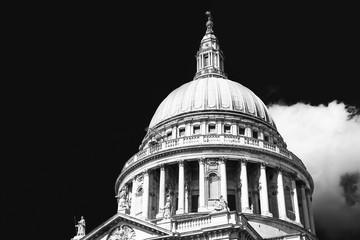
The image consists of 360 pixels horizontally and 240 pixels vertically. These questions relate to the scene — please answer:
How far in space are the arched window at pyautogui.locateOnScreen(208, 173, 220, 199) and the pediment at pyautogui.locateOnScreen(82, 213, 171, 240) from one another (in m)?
14.0

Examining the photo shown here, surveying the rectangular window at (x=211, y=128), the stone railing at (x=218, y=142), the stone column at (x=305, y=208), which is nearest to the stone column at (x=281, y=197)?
the stone railing at (x=218, y=142)

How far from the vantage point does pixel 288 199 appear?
6003cm

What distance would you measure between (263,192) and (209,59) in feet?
80.3

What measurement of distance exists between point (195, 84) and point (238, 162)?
14408 millimetres

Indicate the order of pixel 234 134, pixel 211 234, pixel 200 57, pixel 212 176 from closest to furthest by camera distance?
pixel 211 234, pixel 212 176, pixel 234 134, pixel 200 57

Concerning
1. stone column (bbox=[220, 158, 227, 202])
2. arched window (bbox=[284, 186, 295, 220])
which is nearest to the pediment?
stone column (bbox=[220, 158, 227, 202])

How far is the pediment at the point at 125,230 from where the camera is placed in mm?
43125

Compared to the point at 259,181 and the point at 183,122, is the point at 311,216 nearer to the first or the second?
the point at 259,181

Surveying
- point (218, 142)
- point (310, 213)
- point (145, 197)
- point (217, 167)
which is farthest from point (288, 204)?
point (145, 197)

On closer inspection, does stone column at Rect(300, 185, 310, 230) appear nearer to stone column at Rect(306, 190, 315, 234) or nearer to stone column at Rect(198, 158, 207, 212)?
stone column at Rect(306, 190, 315, 234)

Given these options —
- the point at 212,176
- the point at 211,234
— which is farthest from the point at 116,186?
the point at 211,234

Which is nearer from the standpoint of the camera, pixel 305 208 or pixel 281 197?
pixel 281 197

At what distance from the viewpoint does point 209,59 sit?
248ft

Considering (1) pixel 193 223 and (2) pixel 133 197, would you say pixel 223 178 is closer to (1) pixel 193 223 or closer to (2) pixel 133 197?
(2) pixel 133 197
